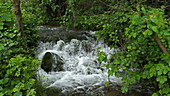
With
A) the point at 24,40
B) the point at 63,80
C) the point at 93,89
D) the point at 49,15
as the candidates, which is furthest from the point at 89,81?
the point at 49,15

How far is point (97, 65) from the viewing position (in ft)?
20.1

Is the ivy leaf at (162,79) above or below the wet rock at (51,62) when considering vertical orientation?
above

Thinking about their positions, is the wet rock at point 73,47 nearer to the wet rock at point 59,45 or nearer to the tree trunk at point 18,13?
the wet rock at point 59,45

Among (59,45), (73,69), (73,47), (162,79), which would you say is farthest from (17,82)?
(73,47)

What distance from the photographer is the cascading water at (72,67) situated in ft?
15.3

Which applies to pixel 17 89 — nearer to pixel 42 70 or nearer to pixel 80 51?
pixel 42 70

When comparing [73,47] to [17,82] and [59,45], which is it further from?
[17,82]

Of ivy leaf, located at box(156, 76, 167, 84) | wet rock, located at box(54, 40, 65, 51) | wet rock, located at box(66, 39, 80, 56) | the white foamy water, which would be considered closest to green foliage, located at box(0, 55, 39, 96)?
ivy leaf, located at box(156, 76, 167, 84)

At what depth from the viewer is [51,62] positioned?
5.72 meters

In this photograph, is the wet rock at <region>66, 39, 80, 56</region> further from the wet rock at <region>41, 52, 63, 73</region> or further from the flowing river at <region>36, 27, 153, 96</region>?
the wet rock at <region>41, 52, 63, 73</region>

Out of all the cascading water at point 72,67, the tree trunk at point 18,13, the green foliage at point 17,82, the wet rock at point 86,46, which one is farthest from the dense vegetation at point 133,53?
the wet rock at point 86,46

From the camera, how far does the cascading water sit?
183 inches

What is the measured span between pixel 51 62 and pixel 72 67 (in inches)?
35.5

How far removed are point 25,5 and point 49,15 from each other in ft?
6.12
